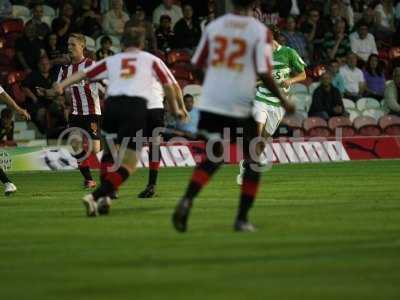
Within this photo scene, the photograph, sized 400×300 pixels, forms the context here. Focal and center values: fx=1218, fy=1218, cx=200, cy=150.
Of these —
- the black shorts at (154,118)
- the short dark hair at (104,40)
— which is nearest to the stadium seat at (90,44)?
the short dark hair at (104,40)

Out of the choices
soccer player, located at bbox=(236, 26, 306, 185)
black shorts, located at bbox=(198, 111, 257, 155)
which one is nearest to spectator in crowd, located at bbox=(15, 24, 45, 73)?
soccer player, located at bbox=(236, 26, 306, 185)

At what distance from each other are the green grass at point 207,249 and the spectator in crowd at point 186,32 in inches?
389

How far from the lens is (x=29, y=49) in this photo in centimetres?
2417

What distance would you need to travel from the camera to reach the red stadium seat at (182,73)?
84.2 feet

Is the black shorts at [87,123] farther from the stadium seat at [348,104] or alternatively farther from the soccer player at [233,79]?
the stadium seat at [348,104]

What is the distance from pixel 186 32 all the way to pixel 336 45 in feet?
12.0

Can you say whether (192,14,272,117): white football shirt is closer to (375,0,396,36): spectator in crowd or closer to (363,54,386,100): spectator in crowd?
(363,54,386,100): spectator in crowd

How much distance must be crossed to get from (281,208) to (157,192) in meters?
3.36

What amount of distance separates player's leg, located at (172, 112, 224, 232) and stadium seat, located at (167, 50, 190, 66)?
14.2 m

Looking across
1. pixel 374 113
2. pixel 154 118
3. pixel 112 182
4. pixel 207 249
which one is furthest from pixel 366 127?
pixel 207 249

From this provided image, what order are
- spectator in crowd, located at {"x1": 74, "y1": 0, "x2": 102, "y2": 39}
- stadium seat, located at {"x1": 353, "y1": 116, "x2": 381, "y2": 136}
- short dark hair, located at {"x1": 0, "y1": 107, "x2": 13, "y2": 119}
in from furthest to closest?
stadium seat, located at {"x1": 353, "y1": 116, "x2": 381, "y2": 136}, spectator in crowd, located at {"x1": 74, "y1": 0, "x2": 102, "y2": 39}, short dark hair, located at {"x1": 0, "y1": 107, "x2": 13, "y2": 119}

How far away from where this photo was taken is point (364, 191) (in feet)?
54.3

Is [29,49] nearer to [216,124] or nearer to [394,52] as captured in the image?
[394,52]

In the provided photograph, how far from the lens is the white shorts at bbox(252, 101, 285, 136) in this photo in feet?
59.1
